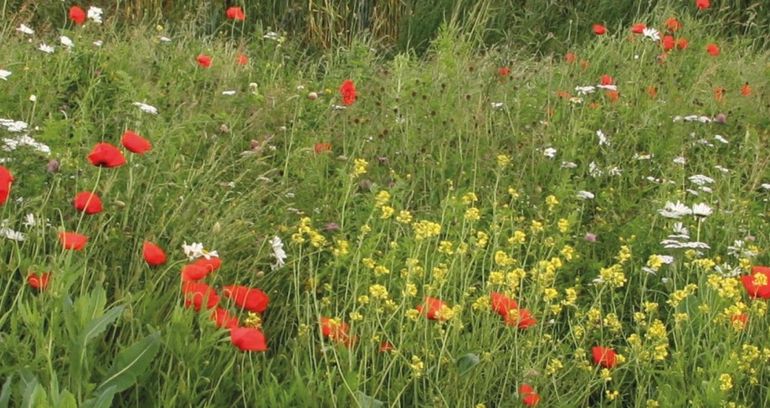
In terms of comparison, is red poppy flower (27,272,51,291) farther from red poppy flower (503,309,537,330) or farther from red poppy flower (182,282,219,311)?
red poppy flower (503,309,537,330)

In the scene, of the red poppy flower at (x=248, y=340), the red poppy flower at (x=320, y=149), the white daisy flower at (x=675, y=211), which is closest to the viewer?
the red poppy flower at (x=248, y=340)

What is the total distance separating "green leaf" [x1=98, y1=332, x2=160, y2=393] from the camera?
205cm

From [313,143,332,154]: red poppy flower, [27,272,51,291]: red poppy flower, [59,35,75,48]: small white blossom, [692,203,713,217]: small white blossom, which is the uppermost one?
[692,203,713,217]: small white blossom

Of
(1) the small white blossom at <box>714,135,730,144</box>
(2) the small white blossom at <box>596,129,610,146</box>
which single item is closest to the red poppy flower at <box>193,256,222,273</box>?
(2) the small white blossom at <box>596,129,610,146</box>

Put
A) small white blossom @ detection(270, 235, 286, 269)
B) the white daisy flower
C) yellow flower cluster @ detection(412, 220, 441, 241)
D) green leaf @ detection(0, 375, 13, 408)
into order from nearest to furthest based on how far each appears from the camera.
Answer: green leaf @ detection(0, 375, 13, 408) < yellow flower cluster @ detection(412, 220, 441, 241) < small white blossom @ detection(270, 235, 286, 269) < the white daisy flower

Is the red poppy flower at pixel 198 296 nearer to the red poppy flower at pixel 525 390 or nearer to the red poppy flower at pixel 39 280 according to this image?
the red poppy flower at pixel 39 280

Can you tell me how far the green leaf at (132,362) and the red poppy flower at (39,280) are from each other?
8.7 inches

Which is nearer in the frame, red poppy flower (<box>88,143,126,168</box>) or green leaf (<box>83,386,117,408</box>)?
green leaf (<box>83,386,117,408</box>)

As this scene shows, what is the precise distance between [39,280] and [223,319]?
36 centimetres

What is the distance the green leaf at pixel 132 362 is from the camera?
2.05 meters

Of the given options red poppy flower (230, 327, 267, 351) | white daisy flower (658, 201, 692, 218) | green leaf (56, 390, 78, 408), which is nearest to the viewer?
green leaf (56, 390, 78, 408)

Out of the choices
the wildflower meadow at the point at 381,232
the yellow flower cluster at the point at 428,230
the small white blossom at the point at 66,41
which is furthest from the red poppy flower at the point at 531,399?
the small white blossom at the point at 66,41

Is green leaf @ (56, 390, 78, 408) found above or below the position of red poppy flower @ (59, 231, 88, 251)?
below

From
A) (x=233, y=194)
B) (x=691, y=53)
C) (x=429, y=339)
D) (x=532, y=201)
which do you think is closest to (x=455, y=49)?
(x=691, y=53)
